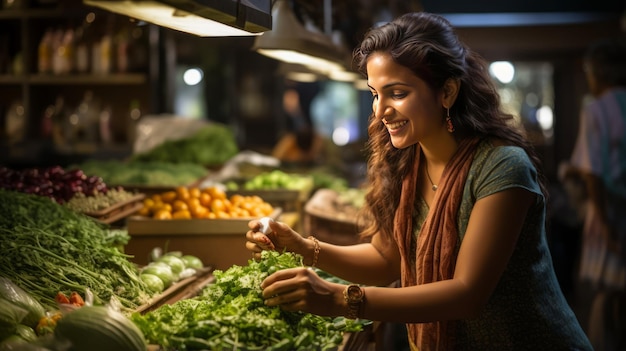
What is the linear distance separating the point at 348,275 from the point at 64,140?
5.85 m

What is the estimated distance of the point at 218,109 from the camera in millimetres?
13234

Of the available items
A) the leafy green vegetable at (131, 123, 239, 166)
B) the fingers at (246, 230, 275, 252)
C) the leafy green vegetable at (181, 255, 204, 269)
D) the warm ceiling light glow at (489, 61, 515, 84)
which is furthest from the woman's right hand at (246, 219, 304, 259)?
the warm ceiling light glow at (489, 61, 515, 84)

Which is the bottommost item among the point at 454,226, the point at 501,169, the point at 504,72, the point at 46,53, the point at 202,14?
the point at 454,226

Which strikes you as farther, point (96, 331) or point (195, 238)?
point (195, 238)

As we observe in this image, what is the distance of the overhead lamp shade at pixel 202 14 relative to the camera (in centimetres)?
217

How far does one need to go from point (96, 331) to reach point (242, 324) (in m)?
0.44

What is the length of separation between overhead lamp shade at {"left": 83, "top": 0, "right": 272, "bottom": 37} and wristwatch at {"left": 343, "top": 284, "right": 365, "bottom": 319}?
0.93 metres

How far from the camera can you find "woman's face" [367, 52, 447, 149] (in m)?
2.61

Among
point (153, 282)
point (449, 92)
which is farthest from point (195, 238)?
point (449, 92)

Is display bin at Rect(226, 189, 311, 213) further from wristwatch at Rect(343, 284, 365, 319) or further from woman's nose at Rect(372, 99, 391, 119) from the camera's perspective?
wristwatch at Rect(343, 284, 365, 319)

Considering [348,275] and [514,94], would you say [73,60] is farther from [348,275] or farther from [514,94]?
[514,94]

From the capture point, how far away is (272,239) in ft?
9.45

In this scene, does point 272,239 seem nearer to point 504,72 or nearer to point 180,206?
point 180,206

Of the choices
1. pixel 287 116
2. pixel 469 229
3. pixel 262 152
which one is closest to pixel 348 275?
pixel 469 229
